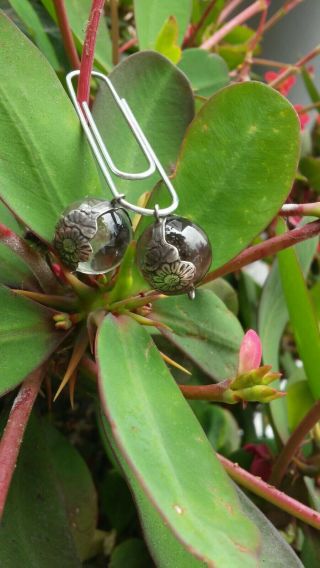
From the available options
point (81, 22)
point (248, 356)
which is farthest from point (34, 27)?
point (248, 356)

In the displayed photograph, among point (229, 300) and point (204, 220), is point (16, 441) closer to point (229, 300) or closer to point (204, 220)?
point (204, 220)

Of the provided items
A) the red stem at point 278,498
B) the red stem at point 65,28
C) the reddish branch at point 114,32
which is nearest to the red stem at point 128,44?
the reddish branch at point 114,32

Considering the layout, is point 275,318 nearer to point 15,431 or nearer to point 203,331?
point 203,331

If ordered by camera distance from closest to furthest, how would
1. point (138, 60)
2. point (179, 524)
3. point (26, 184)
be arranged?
1. point (179, 524)
2. point (26, 184)
3. point (138, 60)

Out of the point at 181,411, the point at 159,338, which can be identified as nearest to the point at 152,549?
the point at 181,411

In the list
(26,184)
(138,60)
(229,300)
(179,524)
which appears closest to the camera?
(179,524)

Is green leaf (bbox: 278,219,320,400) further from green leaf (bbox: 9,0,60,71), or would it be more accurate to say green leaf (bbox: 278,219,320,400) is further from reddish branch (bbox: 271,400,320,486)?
green leaf (bbox: 9,0,60,71)

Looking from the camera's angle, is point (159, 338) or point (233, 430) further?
point (233, 430)
